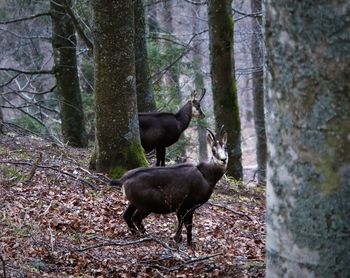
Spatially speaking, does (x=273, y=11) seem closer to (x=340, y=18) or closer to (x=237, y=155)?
(x=340, y=18)

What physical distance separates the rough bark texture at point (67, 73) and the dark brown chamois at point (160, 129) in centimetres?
359

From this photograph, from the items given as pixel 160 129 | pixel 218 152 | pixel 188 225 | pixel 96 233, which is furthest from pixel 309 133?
pixel 160 129

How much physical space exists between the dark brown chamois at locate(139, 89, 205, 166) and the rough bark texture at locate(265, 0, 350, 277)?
841 cm

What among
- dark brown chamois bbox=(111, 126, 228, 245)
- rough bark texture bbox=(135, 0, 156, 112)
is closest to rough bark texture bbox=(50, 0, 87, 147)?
rough bark texture bbox=(135, 0, 156, 112)

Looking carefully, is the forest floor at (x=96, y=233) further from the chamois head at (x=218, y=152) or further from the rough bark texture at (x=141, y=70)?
the rough bark texture at (x=141, y=70)

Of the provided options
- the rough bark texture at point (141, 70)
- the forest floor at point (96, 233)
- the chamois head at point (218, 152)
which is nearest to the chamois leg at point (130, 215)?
the forest floor at point (96, 233)

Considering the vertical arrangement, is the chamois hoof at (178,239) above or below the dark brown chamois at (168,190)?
below

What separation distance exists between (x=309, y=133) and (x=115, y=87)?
6455 millimetres

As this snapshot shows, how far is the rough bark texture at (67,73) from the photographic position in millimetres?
15281

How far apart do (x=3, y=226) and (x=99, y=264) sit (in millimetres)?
1214

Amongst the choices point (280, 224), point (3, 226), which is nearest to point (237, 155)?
point (3, 226)

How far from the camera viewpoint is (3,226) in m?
6.44

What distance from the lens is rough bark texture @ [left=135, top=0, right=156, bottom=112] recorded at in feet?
45.4

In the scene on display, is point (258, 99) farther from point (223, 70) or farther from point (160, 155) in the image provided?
point (160, 155)
